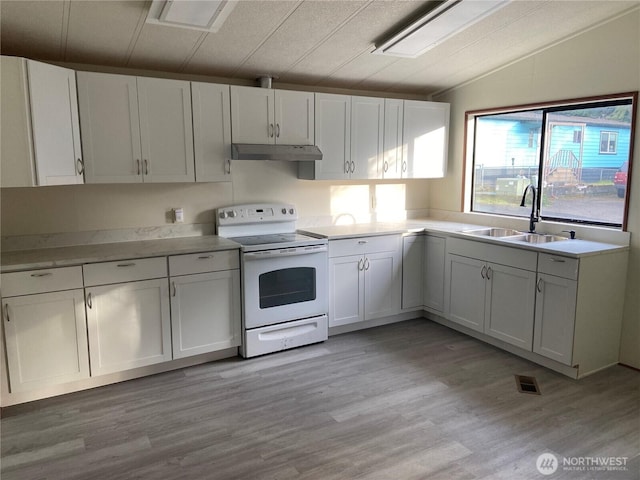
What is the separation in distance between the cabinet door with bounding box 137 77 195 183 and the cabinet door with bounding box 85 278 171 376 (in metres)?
0.83

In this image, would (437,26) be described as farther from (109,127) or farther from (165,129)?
(109,127)

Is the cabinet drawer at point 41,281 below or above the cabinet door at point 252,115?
below

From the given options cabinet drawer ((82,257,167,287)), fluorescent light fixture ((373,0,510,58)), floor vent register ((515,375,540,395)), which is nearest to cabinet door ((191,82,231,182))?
cabinet drawer ((82,257,167,287))

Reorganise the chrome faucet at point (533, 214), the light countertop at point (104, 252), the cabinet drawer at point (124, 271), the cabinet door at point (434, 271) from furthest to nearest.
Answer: the cabinet door at point (434, 271) < the chrome faucet at point (533, 214) < the cabinet drawer at point (124, 271) < the light countertop at point (104, 252)

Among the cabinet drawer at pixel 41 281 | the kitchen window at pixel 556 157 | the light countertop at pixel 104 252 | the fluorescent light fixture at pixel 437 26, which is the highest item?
the fluorescent light fixture at pixel 437 26

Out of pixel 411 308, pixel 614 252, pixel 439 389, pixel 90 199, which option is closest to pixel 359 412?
pixel 439 389

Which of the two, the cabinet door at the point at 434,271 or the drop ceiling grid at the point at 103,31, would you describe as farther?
the cabinet door at the point at 434,271

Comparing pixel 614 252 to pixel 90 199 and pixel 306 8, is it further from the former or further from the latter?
pixel 90 199

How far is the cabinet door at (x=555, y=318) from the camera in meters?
3.18

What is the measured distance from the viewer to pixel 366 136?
14.0 feet

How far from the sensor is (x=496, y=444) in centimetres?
252

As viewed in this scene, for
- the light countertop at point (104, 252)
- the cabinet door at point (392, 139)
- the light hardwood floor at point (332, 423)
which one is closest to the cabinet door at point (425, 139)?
the cabinet door at point (392, 139)

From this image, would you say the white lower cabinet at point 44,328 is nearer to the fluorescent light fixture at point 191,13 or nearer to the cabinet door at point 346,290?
the fluorescent light fixture at point 191,13

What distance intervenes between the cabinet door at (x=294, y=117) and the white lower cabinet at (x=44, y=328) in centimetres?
188
